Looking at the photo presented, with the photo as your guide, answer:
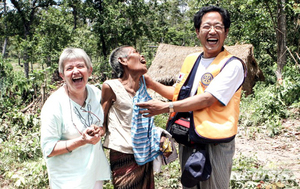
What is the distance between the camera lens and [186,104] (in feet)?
5.65

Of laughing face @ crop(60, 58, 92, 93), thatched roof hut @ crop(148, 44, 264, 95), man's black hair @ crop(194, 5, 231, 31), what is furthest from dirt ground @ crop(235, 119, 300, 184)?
thatched roof hut @ crop(148, 44, 264, 95)

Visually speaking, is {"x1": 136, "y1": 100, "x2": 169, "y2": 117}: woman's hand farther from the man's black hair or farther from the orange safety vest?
the man's black hair

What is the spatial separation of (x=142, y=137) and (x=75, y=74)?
66 centimetres

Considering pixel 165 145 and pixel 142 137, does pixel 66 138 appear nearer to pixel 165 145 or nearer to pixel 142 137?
pixel 142 137

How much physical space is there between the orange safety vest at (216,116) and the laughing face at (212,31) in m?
0.08

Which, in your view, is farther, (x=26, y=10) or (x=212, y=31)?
(x=26, y=10)

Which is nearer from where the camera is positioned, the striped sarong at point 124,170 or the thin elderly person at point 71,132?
the thin elderly person at point 71,132

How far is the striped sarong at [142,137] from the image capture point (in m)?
1.89

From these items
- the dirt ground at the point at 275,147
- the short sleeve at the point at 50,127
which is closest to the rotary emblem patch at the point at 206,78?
the short sleeve at the point at 50,127

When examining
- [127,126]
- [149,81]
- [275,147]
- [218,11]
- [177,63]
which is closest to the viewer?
[218,11]

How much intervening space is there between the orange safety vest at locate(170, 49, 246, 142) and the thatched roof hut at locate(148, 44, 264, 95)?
249 inches

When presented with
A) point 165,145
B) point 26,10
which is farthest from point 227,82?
point 26,10

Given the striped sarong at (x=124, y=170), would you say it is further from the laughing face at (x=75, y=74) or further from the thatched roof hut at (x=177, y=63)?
the thatched roof hut at (x=177, y=63)

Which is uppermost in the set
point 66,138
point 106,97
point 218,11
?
point 218,11
